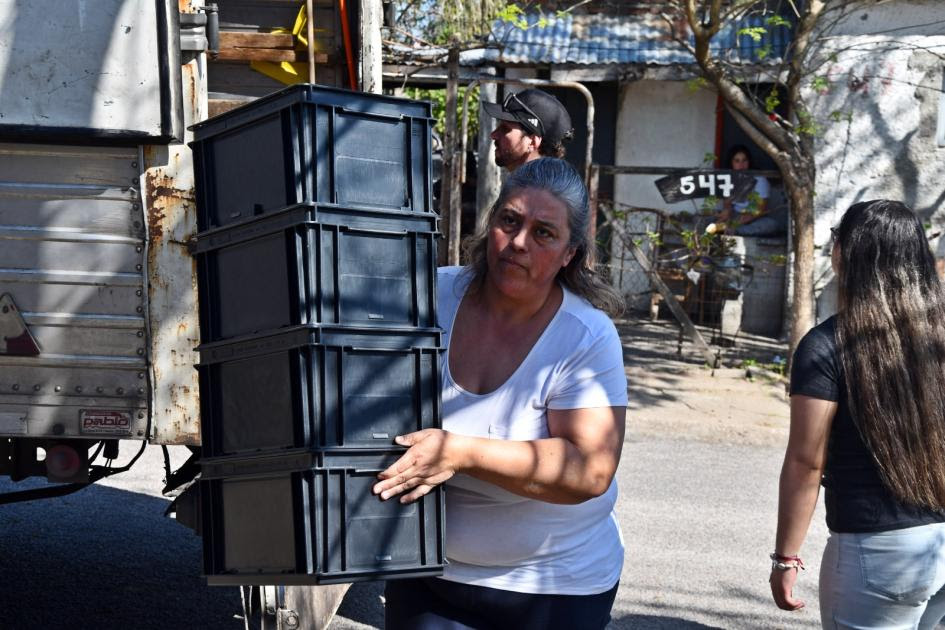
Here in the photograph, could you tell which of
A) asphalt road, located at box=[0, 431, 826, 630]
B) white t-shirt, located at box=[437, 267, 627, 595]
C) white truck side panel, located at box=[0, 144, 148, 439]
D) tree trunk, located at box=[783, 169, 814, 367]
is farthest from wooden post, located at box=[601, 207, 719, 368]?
white t-shirt, located at box=[437, 267, 627, 595]

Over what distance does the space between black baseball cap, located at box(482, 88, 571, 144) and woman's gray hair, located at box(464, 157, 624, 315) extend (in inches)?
74.6

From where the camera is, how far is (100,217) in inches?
140

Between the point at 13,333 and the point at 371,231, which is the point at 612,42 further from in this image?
the point at 371,231

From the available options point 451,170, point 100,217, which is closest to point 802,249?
point 451,170

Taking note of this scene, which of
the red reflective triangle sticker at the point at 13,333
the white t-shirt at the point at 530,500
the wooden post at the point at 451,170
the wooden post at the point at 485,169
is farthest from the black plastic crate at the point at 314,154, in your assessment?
the wooden post at the point at 485,169

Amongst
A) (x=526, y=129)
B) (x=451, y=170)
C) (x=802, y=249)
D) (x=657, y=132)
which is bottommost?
(x=802, y=249)

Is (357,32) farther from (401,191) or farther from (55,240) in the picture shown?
(401,191)

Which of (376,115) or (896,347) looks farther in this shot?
(896,347)

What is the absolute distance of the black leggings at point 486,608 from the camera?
2645 millimetres

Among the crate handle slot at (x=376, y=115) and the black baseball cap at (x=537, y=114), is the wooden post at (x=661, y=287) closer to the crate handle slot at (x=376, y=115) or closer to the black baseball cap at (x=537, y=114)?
the black baseball cap at (x=537, y=114)

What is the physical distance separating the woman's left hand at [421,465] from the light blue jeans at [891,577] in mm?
1204

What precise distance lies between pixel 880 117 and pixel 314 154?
39.5 feet

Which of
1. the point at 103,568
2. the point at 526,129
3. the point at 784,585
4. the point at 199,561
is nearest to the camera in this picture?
the point at 784,585

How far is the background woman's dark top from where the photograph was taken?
9.80ft
